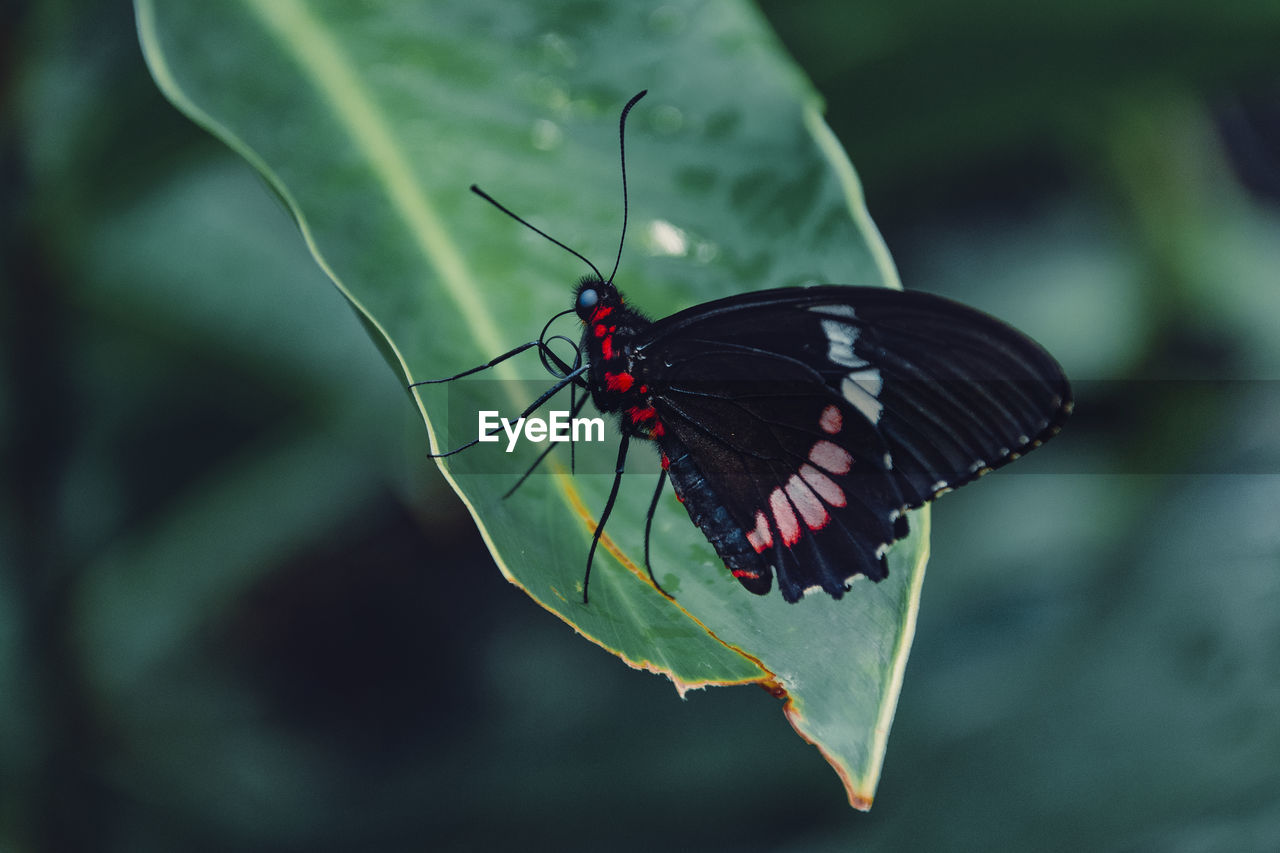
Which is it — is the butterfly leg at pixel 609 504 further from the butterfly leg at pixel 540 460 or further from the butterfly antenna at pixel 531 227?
→ the butterfly antenna at pixel 531 227

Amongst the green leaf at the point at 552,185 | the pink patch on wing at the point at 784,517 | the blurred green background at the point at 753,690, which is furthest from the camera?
the blurred green background at the point at 753,690

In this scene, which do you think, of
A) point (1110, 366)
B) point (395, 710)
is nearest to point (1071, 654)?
point (1110, 366)

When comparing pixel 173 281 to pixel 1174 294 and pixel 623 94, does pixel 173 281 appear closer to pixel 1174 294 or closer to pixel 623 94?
pixel 623 94

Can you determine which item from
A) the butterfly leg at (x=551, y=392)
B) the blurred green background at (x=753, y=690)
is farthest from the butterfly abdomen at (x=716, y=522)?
the blurred green background at (x=753, y=690)

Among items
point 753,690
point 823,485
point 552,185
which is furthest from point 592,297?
point 753,690

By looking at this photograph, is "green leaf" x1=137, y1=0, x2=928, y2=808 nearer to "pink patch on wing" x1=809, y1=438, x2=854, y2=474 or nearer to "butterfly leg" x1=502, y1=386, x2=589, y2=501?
"butterfly leg" x1=502, y1=386, x2=589, y2=501

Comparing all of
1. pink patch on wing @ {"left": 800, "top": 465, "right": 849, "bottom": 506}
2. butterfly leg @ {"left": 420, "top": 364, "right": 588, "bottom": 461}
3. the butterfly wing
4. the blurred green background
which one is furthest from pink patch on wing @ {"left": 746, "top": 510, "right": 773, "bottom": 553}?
the blurred green background

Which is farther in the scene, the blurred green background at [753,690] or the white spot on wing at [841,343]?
the blurred green background at [753,690]
